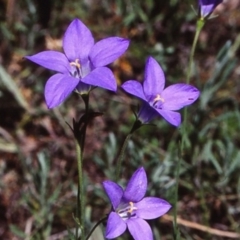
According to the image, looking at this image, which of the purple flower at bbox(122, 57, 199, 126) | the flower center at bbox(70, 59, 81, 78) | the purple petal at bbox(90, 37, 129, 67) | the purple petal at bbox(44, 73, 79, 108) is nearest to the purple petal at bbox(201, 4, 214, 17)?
the purple flower at bbox(122, 57, 199, 126)

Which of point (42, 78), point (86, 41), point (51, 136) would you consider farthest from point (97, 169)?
point (86, 41)

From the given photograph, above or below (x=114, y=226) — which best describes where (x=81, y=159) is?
above

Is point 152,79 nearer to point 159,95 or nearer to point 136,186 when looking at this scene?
point 159,95

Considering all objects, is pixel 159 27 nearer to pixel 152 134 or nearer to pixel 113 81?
pixel 152 134

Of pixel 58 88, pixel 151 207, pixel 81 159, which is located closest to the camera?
pixel 58 88

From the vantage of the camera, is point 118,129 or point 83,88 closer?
point 83,88

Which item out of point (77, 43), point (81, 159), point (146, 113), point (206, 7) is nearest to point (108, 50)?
point (77, 43)

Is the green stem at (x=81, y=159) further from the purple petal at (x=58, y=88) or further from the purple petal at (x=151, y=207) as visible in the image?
the purple petal at (x=151, y=207)
